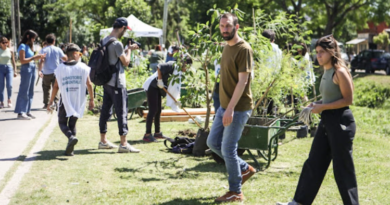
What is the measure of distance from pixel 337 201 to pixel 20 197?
3.33 metres

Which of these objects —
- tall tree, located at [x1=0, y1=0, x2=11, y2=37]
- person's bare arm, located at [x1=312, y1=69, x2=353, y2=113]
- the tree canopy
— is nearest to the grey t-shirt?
person's bare arm, located at [x1=312, y1=69, x2=353, y2=113]

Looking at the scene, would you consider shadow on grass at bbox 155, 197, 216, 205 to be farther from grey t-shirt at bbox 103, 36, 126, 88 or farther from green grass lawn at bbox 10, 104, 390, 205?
grey t-shirt at bbox 103, 36, 126, 88

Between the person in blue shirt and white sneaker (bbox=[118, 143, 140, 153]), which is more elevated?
the person in blue shirt

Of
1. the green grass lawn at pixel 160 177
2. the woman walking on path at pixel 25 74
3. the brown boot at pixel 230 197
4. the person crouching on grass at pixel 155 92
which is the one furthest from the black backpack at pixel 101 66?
the woman walking on path at pixel 25 74

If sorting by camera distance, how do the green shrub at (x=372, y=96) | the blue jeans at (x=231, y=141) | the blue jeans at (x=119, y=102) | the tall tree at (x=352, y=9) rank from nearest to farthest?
the blue jeans at (x=231, y=141)
the blue jeans at (x=119, y=102)
the green shrub at (x=372, y=96)
the tall tree at (x=352, y=9)

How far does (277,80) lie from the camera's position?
25.1ft

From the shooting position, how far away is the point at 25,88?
12.1 metres

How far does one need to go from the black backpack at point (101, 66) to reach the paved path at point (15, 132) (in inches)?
64.0

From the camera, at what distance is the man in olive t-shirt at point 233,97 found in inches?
207

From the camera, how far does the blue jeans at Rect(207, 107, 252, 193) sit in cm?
541

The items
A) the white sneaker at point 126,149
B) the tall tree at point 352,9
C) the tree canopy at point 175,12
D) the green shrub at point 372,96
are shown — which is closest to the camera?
the white sneaker at point 126,149

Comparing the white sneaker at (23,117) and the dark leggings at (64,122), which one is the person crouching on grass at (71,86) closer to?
the dark leggings at (64,122)

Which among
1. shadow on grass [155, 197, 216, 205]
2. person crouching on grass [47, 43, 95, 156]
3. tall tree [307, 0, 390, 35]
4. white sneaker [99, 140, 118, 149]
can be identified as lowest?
shadow on grass [155, 197, 216, 205]

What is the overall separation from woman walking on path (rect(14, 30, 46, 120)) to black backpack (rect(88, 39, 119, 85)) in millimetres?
4436
